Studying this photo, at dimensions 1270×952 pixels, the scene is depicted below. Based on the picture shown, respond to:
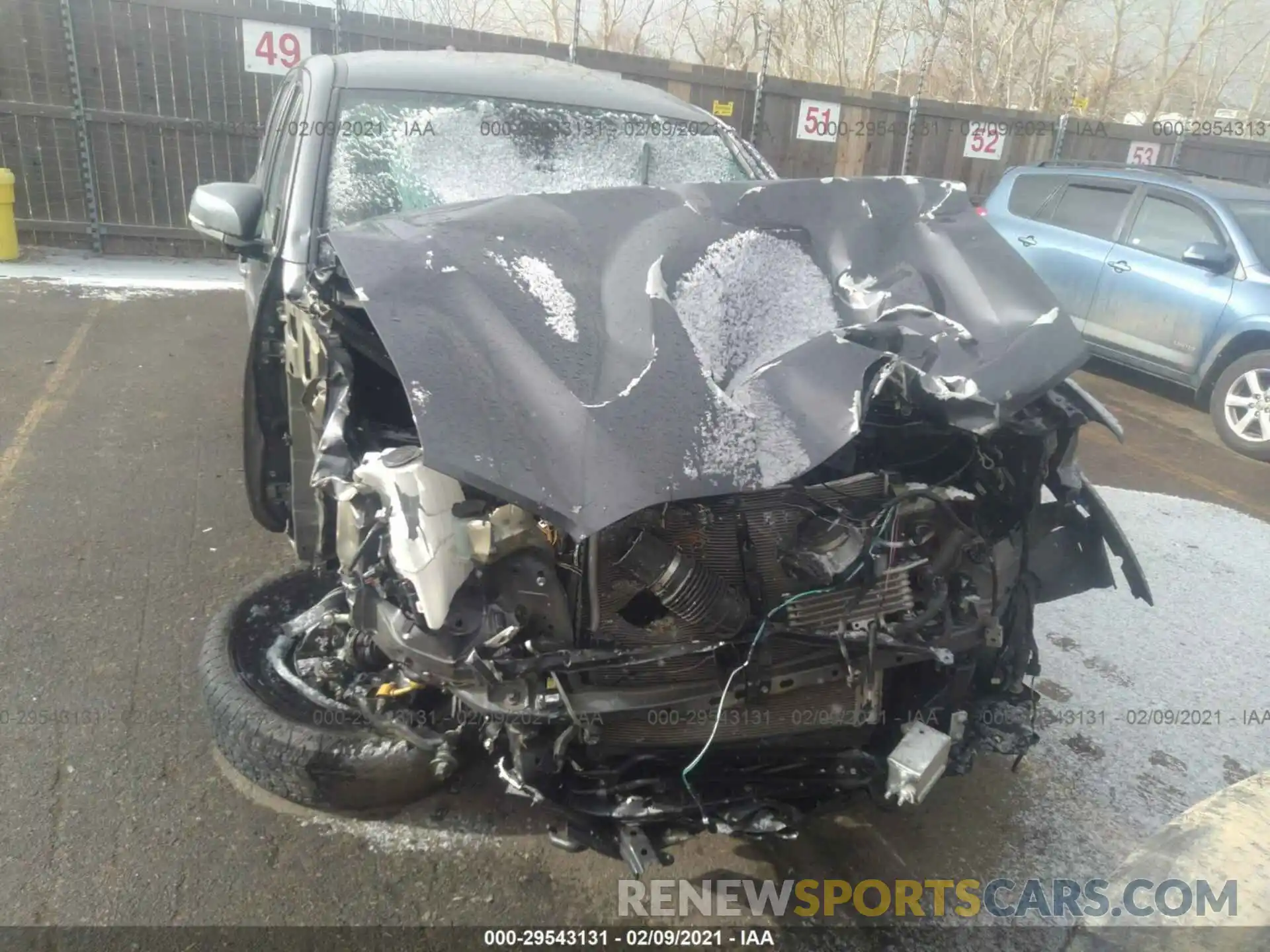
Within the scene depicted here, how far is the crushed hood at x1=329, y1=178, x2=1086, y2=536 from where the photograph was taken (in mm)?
1787

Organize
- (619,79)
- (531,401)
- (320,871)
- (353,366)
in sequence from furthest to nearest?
(619,79) → (320,871) → (353,366) → (531,401)

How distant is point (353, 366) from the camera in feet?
7.23

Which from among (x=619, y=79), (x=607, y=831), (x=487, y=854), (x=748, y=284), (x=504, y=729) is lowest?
(x=487, y=854)

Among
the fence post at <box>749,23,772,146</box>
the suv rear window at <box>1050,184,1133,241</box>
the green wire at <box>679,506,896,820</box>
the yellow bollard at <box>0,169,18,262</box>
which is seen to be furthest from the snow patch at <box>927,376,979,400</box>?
the fence post at <box>749,23,772,146</box>

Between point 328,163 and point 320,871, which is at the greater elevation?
point 328,163

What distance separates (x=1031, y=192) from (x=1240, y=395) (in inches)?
115

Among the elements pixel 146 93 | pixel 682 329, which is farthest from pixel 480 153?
pixel 146 93

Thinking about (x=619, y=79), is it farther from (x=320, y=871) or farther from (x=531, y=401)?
(x=320, y=871)

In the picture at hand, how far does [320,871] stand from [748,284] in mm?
1921

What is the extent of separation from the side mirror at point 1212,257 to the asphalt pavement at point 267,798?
2.50 m

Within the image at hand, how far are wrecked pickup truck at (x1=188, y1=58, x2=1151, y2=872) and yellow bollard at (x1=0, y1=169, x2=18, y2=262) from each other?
7929mm

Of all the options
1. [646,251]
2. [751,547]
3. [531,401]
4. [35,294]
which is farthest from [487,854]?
[35,294]

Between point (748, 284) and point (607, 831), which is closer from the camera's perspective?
point (607, 831)

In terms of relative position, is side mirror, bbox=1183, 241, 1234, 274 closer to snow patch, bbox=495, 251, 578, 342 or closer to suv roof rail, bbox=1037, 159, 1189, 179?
suv roof rail, bbox=1037, 159, 1189, 179
